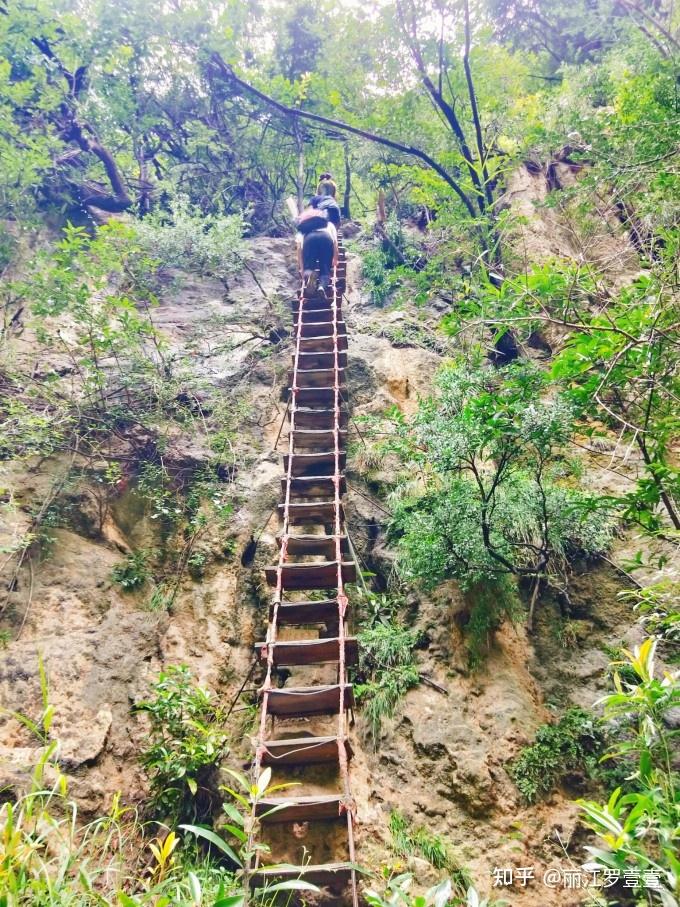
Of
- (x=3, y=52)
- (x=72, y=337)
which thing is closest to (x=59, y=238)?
(x=72, y=337)

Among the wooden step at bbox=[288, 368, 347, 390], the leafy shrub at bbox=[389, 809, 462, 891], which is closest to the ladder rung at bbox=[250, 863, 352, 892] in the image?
the leafy shrub at bbox=[389, 809, 462, 891]

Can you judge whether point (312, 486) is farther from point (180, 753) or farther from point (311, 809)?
point (311, 809)

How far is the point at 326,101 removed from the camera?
29.1 feet

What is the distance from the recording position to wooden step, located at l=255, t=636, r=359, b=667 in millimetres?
3467

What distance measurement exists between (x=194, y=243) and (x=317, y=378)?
326cm

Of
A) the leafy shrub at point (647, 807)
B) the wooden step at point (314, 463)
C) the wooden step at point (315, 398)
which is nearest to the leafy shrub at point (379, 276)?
the wooden step at point (315, 398)

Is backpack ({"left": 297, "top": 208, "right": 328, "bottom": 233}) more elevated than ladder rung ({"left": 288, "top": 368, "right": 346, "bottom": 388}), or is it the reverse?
backpack ({"left": 297, "top": 208, "right": 328, "bottom": 233})

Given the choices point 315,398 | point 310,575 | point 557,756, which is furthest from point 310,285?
point 557,756

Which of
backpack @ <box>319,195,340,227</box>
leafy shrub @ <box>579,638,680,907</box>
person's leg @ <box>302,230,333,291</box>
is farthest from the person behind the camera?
backpack @ <box>319,195,340,227</box>

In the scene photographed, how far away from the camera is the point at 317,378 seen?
19.6ft

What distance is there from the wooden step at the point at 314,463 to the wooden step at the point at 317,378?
110 cm

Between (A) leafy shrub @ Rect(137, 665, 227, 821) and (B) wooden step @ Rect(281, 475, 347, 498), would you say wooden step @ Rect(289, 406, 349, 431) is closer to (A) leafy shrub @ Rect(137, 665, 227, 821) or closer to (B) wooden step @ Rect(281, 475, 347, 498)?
(B) wooden step @ Rect(281, 475, 347, 498)

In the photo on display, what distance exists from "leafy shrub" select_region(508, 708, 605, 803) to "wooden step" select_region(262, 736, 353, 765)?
1.09m

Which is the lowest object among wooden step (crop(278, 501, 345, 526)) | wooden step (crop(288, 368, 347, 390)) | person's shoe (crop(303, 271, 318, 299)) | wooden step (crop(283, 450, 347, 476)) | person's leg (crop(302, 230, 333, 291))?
wooden step (crop(278, 501, 345, 526))
